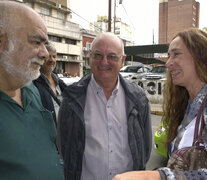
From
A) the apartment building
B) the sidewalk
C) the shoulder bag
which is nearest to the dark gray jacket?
the shoulder bag

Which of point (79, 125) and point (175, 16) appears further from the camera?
point (175, 16)

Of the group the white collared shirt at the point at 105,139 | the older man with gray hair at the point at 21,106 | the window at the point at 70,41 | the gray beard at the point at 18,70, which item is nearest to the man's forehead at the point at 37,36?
the older man with gray hair at the point at 21,106

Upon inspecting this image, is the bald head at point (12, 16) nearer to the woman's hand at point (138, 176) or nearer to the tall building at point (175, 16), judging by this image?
the woman's hand at point (138, 176)

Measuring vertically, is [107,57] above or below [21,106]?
above

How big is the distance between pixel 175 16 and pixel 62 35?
46.4 meters

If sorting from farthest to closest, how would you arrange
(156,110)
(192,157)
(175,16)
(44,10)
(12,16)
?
(175,16) < (44,10) < (156,110) < (12,16) < (192,157)

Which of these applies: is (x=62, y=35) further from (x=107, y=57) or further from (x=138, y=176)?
(x=138, y=176)

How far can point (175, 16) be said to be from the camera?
60.1 meters

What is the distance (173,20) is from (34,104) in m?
67.9

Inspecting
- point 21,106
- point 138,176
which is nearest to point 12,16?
point 21,106

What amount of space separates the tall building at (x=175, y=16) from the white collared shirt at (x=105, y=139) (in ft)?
204

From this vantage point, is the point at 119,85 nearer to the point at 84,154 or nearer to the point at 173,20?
the point at 84,154

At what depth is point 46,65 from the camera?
119 inches

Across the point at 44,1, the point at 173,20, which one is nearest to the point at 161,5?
the point at 173,20
